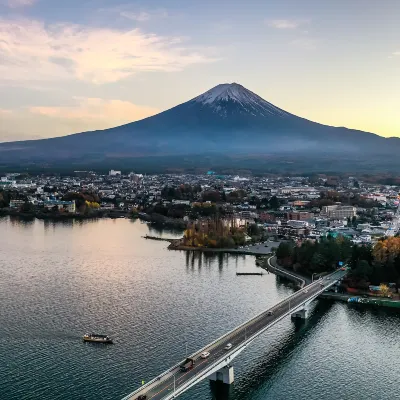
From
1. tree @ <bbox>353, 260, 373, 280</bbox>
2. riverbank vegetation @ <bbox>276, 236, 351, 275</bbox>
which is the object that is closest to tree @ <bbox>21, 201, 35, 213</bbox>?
riverbank vegetation @ <bbox>276, 236, 351, 275</bbox>

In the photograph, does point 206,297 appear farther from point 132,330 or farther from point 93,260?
point 93,260

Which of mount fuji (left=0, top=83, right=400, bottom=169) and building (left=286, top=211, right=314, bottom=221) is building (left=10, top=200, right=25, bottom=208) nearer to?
building (left=286, top=211, right=314, bottom=221)

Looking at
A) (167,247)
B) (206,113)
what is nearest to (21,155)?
(206,113)

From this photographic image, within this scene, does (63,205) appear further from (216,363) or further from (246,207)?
(216,363)

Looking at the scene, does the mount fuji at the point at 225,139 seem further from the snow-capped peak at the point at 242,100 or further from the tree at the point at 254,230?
the tree at the point at 254,230

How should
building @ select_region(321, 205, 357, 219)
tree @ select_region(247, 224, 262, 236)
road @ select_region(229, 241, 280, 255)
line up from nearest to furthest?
road @ select_region(229, 241, 280, 255), tree @ select_region(247, 224, 262, 236), building @ select_region(321, 205, 357, 219)

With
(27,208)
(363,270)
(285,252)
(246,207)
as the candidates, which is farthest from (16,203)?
(363,270)

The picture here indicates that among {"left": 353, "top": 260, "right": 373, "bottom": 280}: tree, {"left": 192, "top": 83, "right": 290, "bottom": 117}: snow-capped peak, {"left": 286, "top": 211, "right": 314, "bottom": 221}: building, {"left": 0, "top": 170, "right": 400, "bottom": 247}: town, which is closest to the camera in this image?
{"left": 353, "top": 260, "right": 373, "bottom": 280}: tree

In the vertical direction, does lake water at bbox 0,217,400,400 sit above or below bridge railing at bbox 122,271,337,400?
below
